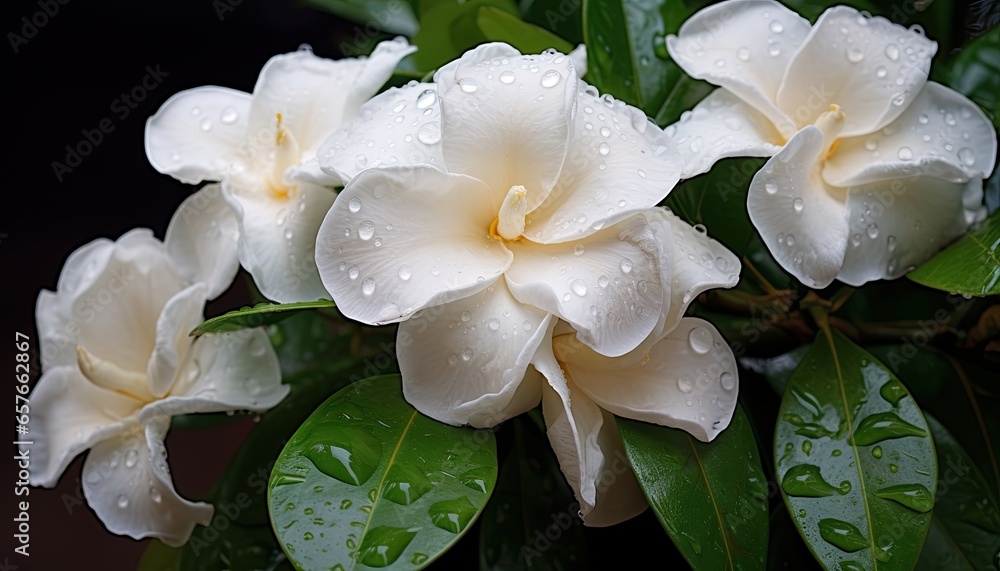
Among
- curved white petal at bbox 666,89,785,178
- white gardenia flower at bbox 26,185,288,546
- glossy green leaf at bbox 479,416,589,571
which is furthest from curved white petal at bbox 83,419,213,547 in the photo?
curved white petal at bbox 666,89,785,178

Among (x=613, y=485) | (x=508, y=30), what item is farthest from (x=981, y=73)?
(x=613, y=485)

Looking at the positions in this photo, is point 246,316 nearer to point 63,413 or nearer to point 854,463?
point 63,413

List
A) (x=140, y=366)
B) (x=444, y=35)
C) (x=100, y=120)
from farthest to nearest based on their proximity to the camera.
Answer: (x=100, y=120) < (x=444, y=35) < (x=140, y=366)

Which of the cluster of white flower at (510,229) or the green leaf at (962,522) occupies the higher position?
the cluster of white flower at (510,229)

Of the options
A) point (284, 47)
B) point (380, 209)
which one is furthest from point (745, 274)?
point (284, 47)

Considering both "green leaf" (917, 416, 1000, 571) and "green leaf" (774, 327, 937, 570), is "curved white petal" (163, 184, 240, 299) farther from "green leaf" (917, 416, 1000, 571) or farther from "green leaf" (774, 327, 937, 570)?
"green leaf" (917, 416, 1000, 571)

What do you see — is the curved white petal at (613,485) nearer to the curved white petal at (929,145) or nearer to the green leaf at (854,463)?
the green leaf at (854,463)

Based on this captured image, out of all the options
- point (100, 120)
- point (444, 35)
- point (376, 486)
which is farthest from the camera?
point (100, 120)

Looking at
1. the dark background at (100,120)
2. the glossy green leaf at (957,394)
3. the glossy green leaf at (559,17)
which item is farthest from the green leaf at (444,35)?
the dark background at (100,120)
